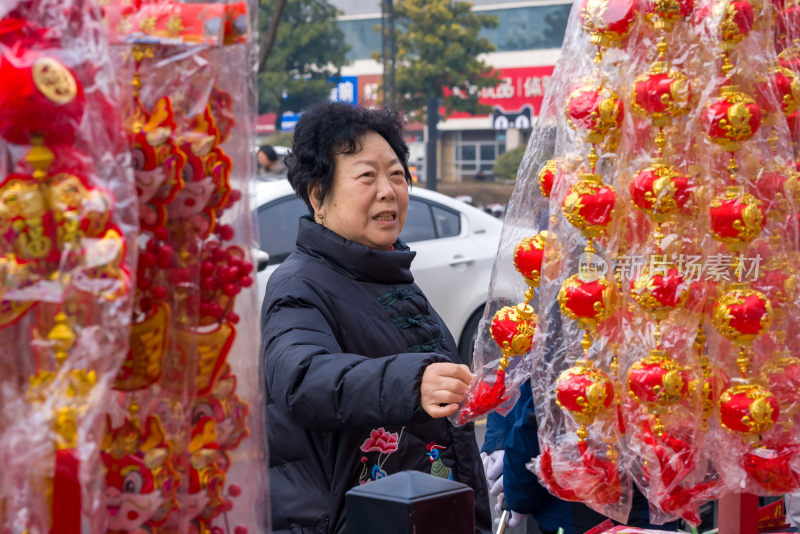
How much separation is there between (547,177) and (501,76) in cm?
2461

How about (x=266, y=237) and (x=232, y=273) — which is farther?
(x=266, y=237)

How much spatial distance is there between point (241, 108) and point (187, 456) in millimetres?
380

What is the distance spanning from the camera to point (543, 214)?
1.71m

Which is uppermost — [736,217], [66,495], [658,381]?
[736,217]

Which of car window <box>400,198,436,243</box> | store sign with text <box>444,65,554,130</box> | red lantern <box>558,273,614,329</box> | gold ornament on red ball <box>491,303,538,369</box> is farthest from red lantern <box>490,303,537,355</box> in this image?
store sign with text <box>444,65,554,130</box>

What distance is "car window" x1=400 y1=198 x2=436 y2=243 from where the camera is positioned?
18.2ft

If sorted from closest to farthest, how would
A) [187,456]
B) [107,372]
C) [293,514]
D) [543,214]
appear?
[107,372] → [187,456] → [543,214] → [293,514]

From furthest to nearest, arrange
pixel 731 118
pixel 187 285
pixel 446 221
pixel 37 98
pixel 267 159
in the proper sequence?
pixel 267 159 < pixel 446 221 < pixel 731 118 < pixel 187 285 < pixel 37 98

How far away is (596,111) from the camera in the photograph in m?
1.50

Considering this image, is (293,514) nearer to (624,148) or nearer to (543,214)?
(543,214)

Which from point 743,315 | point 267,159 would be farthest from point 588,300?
point 267,159

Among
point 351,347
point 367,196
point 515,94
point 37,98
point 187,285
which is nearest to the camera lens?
point 37,98

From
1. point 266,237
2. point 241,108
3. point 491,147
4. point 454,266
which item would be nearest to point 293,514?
point 241,108

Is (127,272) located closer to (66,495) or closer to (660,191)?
(66,495)
